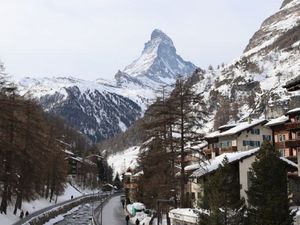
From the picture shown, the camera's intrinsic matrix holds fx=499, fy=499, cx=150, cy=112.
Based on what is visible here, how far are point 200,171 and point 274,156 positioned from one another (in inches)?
807

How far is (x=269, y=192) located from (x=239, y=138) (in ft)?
154

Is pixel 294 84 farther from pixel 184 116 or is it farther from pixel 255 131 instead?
pixel 255 131

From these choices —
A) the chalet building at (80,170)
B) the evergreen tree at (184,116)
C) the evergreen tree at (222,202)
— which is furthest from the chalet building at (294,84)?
the chalet building at (80,170)

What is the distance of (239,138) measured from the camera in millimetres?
78625

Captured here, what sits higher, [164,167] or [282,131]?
[282,131]

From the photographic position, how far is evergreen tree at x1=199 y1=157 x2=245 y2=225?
33062mm

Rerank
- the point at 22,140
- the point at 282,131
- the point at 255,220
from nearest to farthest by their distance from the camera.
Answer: the point at 255,220 < the point at 22,140 < the point at 282,131

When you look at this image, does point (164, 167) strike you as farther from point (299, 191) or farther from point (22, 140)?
point (22, 140)

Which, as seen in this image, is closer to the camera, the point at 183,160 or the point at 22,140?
the point at 183,160

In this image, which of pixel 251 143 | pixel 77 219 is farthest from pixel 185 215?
pixel 77 219

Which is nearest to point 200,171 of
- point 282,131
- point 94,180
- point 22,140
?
point 22,140

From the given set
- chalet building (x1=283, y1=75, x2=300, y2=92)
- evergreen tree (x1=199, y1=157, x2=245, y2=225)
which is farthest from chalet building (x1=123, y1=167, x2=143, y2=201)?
chalet building (x1=283, y1=75, x2=300, y2=92)

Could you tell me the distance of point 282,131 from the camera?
254 ft

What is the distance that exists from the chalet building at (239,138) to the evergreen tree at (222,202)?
41.0 metres
